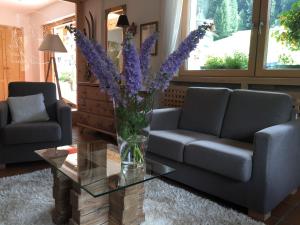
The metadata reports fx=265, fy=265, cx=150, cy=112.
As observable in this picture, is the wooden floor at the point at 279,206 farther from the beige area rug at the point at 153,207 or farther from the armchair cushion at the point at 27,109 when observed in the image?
the armchair cushion at the point at 27,109

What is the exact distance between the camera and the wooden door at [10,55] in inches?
209

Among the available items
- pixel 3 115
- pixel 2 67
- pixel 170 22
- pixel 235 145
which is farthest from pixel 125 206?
pixel 2 67

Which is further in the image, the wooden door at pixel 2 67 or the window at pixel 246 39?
the wooden door at pixel 2 67

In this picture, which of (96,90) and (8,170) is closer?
(8,170)

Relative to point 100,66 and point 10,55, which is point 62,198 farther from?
point 10,55

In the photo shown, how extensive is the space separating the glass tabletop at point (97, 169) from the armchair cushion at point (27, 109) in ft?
3.78

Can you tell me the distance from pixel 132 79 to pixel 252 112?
1450 mm

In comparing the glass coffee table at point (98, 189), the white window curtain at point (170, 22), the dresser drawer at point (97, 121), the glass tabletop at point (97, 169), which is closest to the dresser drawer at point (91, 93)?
the dresser drawer at point (97, 121)

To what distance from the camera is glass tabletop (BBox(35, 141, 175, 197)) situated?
1341 mm

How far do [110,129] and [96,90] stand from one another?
595mm

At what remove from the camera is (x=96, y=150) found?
193 centimetres

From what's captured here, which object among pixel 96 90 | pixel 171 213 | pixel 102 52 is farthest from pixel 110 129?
pixel 102 52

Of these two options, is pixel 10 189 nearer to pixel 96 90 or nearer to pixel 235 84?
pixel 96 90

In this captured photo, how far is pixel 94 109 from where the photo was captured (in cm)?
388
